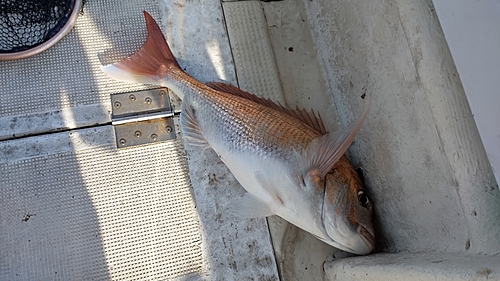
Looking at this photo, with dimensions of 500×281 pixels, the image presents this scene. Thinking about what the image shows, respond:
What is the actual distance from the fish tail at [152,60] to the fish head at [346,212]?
919mm

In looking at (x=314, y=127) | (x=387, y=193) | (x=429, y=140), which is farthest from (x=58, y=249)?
(x=429, y=140)

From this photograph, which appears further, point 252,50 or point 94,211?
point 252,50

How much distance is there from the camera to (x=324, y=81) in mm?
2145

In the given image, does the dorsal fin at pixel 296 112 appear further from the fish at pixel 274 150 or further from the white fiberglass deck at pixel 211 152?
the white fiberglass deck at pixel 211 152

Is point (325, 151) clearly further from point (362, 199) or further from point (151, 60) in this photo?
point (151, 60)

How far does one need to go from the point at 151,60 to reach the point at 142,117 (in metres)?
0.28

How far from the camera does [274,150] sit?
161 centimetres

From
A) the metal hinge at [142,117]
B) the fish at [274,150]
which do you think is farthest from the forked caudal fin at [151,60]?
the metal hinge at [142,117]

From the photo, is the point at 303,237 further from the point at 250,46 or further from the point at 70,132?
the point at 70,132

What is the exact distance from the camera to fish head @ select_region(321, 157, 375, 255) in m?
1.50

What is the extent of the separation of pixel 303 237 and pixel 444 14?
1122 mm

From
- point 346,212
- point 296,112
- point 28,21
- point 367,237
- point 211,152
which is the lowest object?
point 367,237

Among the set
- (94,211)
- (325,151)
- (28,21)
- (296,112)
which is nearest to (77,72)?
(28,21)

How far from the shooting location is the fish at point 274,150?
1.51 meters
